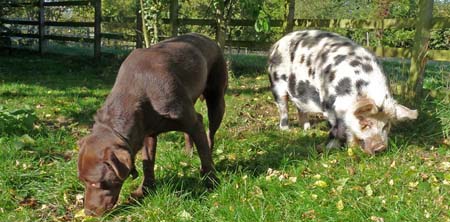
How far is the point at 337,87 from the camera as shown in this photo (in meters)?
5.18

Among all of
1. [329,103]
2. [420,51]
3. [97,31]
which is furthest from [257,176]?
[97,31]

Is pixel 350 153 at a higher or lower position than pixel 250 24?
lower

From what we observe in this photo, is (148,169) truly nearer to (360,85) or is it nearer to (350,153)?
(350,153)

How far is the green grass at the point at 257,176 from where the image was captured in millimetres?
3561

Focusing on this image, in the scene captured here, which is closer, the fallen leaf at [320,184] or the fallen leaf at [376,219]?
the fallen leaf at [376,219]

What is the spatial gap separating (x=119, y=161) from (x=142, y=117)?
1.52ft

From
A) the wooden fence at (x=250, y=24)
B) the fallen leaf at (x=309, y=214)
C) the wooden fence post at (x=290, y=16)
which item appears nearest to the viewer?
the fallen leaf at (x=309, y=214)

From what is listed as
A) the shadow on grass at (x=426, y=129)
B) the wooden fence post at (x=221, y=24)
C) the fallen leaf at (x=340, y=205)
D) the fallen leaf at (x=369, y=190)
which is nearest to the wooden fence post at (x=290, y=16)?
the wooden fence post at (x=221, y=24)

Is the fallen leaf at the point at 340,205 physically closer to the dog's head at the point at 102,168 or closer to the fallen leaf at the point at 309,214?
the fallen leaf at the point at 309,214

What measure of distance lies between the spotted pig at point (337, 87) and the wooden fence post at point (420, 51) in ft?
5.80

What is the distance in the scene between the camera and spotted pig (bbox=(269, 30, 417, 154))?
485 centimetres

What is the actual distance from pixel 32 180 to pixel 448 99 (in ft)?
15.4

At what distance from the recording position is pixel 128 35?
1280 centimetres

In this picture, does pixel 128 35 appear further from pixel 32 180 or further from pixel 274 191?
pixel 274 191
